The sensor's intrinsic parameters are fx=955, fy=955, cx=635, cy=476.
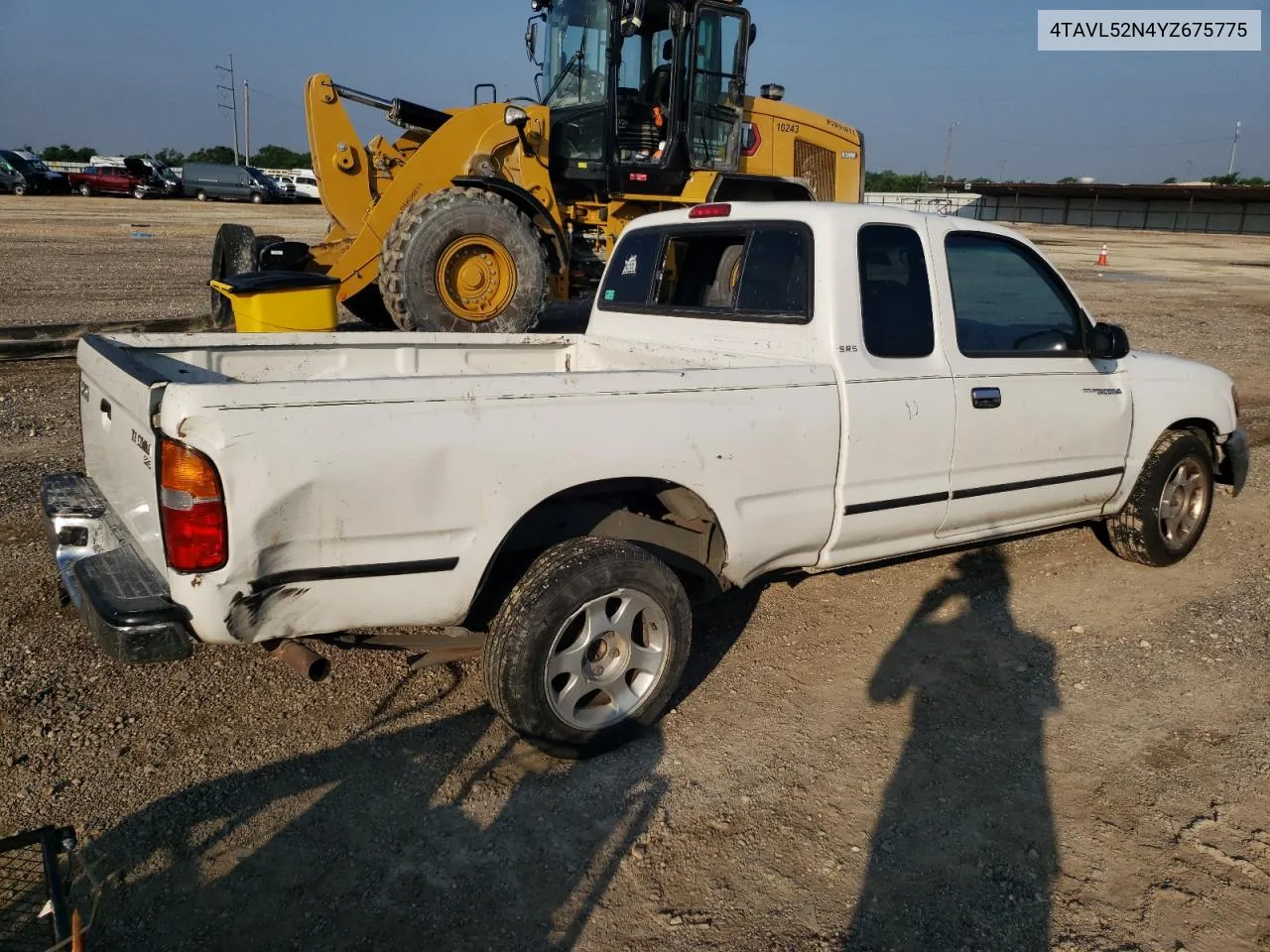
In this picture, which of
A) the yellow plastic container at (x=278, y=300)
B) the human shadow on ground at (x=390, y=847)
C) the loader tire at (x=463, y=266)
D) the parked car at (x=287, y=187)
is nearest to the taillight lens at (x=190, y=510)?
the human shadow on ground at (x=390, y=847)

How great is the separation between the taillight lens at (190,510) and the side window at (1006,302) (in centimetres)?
312

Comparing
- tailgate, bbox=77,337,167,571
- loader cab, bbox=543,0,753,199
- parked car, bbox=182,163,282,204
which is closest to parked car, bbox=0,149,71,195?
parked car, bbox=182,163,282,204

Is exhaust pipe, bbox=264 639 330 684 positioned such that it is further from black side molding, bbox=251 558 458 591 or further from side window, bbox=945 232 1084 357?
side window, bbox=945 232 1084 357

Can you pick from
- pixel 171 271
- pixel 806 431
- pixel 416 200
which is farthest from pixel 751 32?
pixel 171 271

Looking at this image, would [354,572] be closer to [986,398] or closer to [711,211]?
[711,211]

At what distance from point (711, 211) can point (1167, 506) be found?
3038 millimetres

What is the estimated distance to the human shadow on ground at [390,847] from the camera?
8.43 ft

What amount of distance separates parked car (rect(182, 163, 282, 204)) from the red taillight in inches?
1737

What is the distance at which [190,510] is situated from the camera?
264 cm

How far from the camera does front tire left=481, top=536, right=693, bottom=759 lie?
3139mm

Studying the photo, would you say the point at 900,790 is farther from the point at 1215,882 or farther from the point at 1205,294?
the point at 1205,294

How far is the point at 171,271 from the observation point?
16562 mm

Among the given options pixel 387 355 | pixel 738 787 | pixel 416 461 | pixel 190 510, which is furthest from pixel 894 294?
pixel 190 510

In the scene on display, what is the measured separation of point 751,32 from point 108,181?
4110cm
